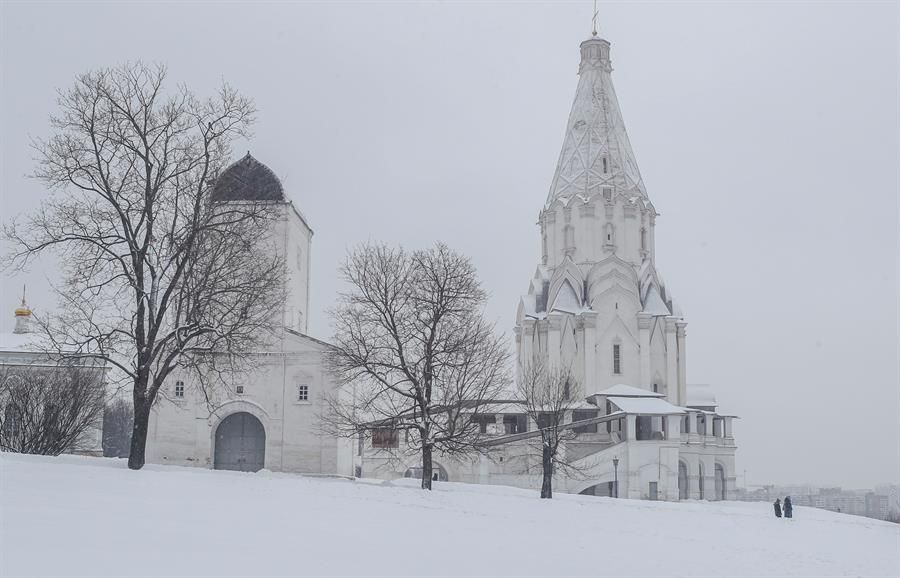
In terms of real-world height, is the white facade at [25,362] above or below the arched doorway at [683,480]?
above

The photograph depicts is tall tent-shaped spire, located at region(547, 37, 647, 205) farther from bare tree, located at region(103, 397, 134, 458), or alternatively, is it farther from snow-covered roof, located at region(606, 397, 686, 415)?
bare tree, located at region(103, 397, 134, 458)

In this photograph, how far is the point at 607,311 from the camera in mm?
58219

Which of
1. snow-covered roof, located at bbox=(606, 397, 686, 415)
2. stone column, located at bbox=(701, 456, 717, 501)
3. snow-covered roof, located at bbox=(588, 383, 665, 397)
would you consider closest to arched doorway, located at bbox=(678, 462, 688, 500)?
stone column, located at bbox=(701, 456, 717, 501)

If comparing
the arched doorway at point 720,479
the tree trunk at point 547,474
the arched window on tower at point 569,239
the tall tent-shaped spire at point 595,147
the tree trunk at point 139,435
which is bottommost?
the arched doorway at point 720,479

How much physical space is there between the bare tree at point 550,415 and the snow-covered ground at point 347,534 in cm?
467

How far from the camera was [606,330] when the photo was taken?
58062 mm

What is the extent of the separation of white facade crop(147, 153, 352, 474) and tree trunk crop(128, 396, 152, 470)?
12.6 meters

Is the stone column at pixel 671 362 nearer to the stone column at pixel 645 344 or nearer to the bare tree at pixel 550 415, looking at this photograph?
the stone column at pixel 645 344

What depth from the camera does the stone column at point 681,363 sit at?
58.8m

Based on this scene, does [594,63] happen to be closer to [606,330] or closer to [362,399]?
[606,330]

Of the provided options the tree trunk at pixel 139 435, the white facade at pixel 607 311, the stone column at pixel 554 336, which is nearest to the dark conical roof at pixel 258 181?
the tree trunk at pixel 139 435

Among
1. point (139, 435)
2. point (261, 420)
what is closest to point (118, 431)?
point (261, 420)

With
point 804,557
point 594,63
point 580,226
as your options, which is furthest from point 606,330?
point 804,557

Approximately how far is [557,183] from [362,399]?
113 feet
